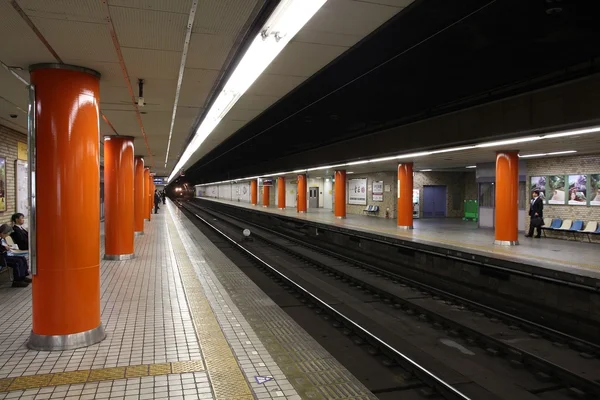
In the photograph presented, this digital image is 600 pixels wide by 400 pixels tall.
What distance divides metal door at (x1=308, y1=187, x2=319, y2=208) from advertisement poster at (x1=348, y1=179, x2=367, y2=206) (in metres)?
7.79

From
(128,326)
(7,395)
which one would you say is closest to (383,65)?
(128,326)

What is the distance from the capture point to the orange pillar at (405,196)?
706 inches

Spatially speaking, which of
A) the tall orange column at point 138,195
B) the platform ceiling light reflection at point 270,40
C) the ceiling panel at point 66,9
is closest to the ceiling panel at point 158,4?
the ceiling panel at point 66,9

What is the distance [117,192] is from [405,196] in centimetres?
1204

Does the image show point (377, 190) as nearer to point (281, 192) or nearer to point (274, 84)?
point (281, 192)

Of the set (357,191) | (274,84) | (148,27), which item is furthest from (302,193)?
(148,27)

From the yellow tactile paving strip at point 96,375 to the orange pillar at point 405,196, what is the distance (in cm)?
1485

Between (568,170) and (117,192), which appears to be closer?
(117,192)

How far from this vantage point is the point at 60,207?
435 centimetres

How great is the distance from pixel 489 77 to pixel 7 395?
12.0 meters

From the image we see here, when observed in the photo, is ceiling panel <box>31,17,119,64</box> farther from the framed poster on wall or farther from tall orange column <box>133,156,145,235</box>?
tall orange column <box>133,156,145,235</box>

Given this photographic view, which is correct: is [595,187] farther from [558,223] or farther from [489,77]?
[489,77]

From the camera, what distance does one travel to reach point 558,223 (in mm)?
14375

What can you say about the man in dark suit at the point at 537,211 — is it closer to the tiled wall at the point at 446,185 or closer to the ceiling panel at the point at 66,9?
the tiled wall at the point at 446,185
